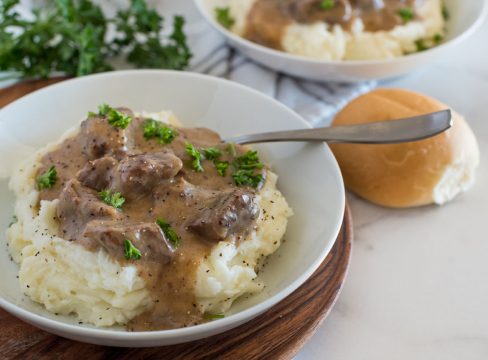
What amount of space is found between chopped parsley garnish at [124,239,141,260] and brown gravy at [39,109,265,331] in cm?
2

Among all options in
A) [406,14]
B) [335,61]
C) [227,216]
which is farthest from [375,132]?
[406,14]

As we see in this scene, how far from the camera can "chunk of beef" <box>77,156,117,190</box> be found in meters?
3.40

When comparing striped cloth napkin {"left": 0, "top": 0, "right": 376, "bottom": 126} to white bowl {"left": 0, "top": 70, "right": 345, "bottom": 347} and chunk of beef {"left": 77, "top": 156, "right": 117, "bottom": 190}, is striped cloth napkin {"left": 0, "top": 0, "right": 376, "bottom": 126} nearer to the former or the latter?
white bowl {"left": 0, "top": 70, "right": 345, "bottom": 347}

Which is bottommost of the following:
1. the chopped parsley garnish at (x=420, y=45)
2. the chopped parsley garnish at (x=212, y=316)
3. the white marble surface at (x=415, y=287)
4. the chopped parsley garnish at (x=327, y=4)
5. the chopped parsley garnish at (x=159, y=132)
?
the white marble surface at (x=415, y=287)

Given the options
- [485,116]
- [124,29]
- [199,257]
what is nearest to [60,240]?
[199,257]

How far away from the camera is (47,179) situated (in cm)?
350

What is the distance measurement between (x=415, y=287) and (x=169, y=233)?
5.81ft

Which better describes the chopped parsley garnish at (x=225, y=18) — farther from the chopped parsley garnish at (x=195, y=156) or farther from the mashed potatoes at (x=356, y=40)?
the chopped parsley garnish at (x=195, y=156)

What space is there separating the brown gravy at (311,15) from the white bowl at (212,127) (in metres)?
1.43

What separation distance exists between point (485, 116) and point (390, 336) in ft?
8.87

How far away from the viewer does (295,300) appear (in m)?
3.45

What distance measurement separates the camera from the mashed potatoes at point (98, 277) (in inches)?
117

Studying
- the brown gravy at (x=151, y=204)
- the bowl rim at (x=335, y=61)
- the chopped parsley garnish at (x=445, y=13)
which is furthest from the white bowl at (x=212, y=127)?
the chopped parsley garnish at (x=445, y=13)

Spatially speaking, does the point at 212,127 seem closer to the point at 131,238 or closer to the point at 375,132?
the point at 375,132
